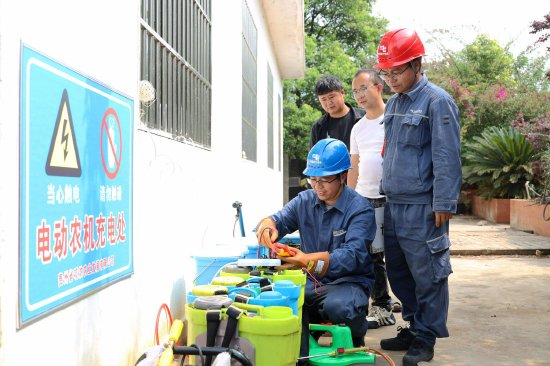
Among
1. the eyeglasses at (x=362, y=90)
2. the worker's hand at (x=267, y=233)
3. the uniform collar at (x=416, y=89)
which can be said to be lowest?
the worker's hand at (x=267, y=233)

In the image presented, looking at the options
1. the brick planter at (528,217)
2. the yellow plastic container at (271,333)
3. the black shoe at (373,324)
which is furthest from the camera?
the brick planter at (528,217)

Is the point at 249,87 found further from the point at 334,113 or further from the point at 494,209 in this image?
the point at 494,209

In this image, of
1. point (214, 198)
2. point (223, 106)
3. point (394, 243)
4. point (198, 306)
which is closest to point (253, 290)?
point (198, 306)

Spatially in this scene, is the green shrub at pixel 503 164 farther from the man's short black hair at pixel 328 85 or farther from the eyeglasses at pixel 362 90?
the eyeglasses at pixel 362 90

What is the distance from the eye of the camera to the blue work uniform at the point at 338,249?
3408mm

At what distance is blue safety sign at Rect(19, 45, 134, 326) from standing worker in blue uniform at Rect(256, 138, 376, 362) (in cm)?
99

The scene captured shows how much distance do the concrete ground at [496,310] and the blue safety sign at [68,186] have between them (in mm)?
1995

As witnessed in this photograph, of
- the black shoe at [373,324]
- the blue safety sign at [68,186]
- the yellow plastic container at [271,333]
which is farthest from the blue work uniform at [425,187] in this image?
the blue safety sign at [68,186]

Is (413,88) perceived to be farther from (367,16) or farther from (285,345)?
(367,16)

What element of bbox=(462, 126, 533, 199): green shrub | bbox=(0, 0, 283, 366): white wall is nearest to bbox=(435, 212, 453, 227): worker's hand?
bbox=(0, 0, 283, 366): white wall

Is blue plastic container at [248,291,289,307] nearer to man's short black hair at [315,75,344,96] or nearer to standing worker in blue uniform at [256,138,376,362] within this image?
standing worker in blue uniform at [256,138,376,362]

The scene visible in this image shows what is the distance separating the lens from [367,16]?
26.2 m

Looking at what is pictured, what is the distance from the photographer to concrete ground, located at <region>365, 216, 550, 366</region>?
4168mm

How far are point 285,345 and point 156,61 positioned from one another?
2.33m
